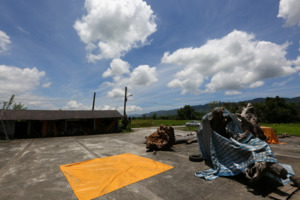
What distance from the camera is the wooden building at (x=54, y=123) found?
51.3 ft

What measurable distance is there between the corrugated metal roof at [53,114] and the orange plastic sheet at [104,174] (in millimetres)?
14321

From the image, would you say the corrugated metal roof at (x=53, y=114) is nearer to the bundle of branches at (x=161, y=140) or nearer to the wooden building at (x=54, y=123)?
the wooden building at (x=54, y=123)

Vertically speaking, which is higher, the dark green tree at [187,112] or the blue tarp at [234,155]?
the dark green tree at [187,112]

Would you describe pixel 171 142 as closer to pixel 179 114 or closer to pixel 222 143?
pixel 222 143

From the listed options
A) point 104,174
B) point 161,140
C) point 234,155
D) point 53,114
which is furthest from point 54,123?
point 234,155

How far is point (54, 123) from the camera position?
59.1 ft

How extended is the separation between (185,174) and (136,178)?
1.92 m

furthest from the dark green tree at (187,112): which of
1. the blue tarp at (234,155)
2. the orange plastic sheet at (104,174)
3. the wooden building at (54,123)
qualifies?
the orange plastic sheet at (104,174)

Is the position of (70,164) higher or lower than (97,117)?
lower

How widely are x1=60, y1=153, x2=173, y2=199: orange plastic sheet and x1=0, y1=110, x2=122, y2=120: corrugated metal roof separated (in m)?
14.3

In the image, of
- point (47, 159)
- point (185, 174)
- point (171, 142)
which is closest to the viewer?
point (185, 174)

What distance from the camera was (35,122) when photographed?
58.5 feet

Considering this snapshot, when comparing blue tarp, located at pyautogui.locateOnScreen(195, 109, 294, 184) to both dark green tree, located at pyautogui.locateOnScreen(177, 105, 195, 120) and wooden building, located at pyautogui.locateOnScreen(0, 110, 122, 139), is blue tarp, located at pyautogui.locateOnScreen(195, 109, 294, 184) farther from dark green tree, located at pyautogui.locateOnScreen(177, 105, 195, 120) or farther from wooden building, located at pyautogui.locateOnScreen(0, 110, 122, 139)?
dark green tree, located at pyautogui.locateOnScreen(177, 105, 195, 120)

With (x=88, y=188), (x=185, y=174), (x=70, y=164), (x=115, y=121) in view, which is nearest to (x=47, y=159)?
(x=70, y=164)
